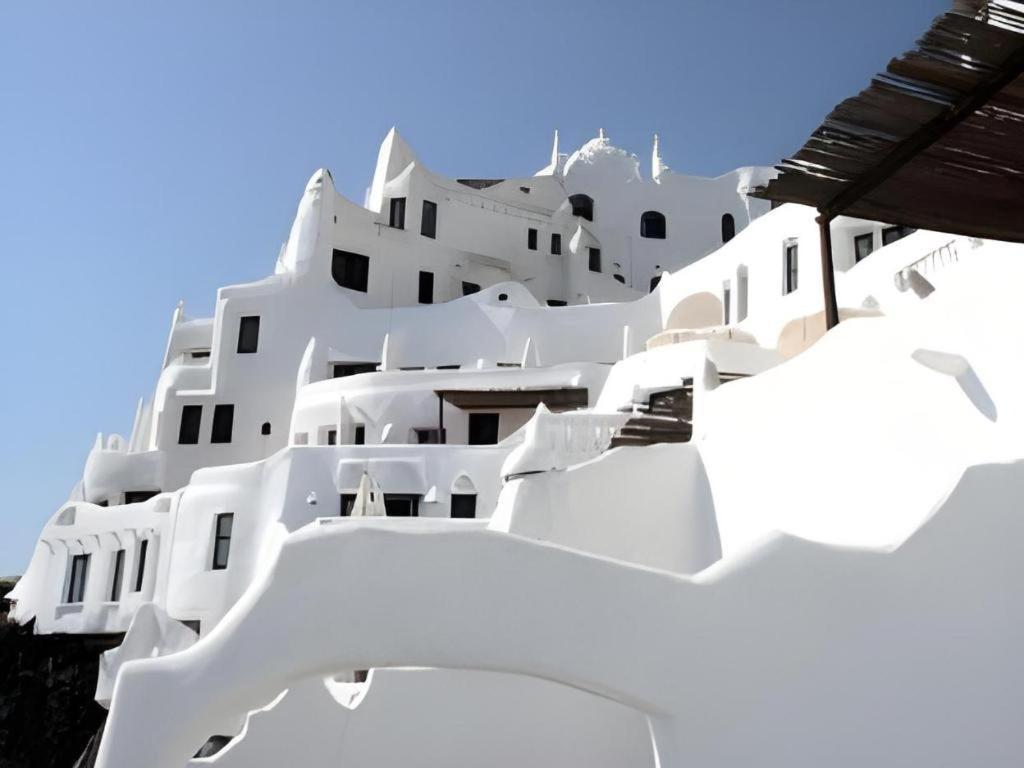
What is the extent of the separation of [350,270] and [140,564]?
51.2 ft

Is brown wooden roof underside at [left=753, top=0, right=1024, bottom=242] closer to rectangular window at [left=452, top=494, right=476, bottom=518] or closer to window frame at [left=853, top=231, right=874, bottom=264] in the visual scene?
rectangular window at [left=452, top=494, right=476, bottom=518]

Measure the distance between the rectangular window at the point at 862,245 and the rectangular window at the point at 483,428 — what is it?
12.8m

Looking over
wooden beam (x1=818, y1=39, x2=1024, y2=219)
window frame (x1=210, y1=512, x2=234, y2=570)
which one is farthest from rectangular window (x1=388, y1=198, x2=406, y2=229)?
wooden beam (x1=818, y1=39, x2=1024, y2=219)

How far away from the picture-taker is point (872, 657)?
5.18m

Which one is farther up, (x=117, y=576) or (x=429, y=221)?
(x=429, y=221)

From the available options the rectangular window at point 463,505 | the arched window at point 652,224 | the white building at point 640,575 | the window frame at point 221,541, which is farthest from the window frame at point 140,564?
the arched window at point 652,224

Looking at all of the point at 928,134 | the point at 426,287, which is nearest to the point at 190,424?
the point at 426,287

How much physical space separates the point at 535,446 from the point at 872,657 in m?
7.44

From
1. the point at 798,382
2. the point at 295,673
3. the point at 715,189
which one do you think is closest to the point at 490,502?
the point at 798,382

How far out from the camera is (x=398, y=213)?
41.4m

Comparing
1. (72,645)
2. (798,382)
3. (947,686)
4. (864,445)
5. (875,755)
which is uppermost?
(798,382)

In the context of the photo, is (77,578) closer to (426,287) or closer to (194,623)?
(194,623)

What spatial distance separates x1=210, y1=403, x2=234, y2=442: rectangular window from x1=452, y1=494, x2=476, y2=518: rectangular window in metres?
13.8

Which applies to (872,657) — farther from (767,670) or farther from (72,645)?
(72,645)
